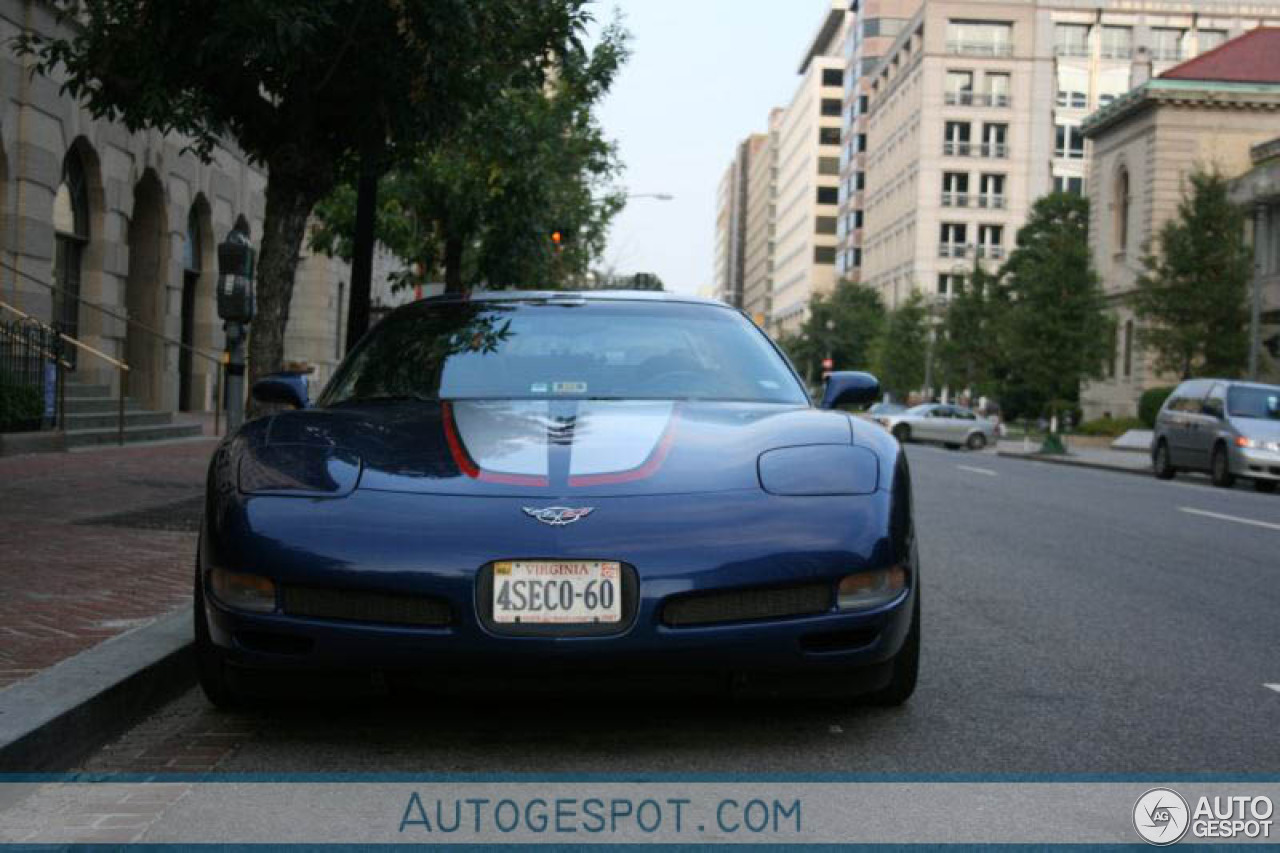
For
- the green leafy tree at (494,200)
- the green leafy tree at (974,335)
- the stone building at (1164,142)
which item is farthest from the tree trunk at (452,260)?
the green leafy tree at (974,335)

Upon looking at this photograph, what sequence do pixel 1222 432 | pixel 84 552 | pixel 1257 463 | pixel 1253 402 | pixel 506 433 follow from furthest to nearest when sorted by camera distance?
pixel 1253 402
pixel 1222 432
pixel 1257 463
pixel 84 552
pixel 506 433

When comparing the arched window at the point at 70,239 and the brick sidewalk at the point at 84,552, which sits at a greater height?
the arched window at the point at 70,239

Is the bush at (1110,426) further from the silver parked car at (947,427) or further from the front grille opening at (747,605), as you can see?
the front grille opening at (747,605)

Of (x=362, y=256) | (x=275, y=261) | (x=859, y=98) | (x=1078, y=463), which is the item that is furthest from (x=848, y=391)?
(x=859, y=98)

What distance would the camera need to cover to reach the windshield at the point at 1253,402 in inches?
950

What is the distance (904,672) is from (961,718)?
0.31 meters

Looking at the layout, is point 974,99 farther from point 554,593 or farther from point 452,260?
point 554,593

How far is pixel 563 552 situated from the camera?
387 centimetres

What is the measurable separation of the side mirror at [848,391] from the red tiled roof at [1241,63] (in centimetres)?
5259

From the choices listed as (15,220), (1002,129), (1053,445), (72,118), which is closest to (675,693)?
(15,220)

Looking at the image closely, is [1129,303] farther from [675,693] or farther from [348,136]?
[675,693]

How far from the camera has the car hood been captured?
4137 millimetres

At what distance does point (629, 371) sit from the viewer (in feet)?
17.8

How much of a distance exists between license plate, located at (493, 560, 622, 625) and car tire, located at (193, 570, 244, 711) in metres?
0.96
